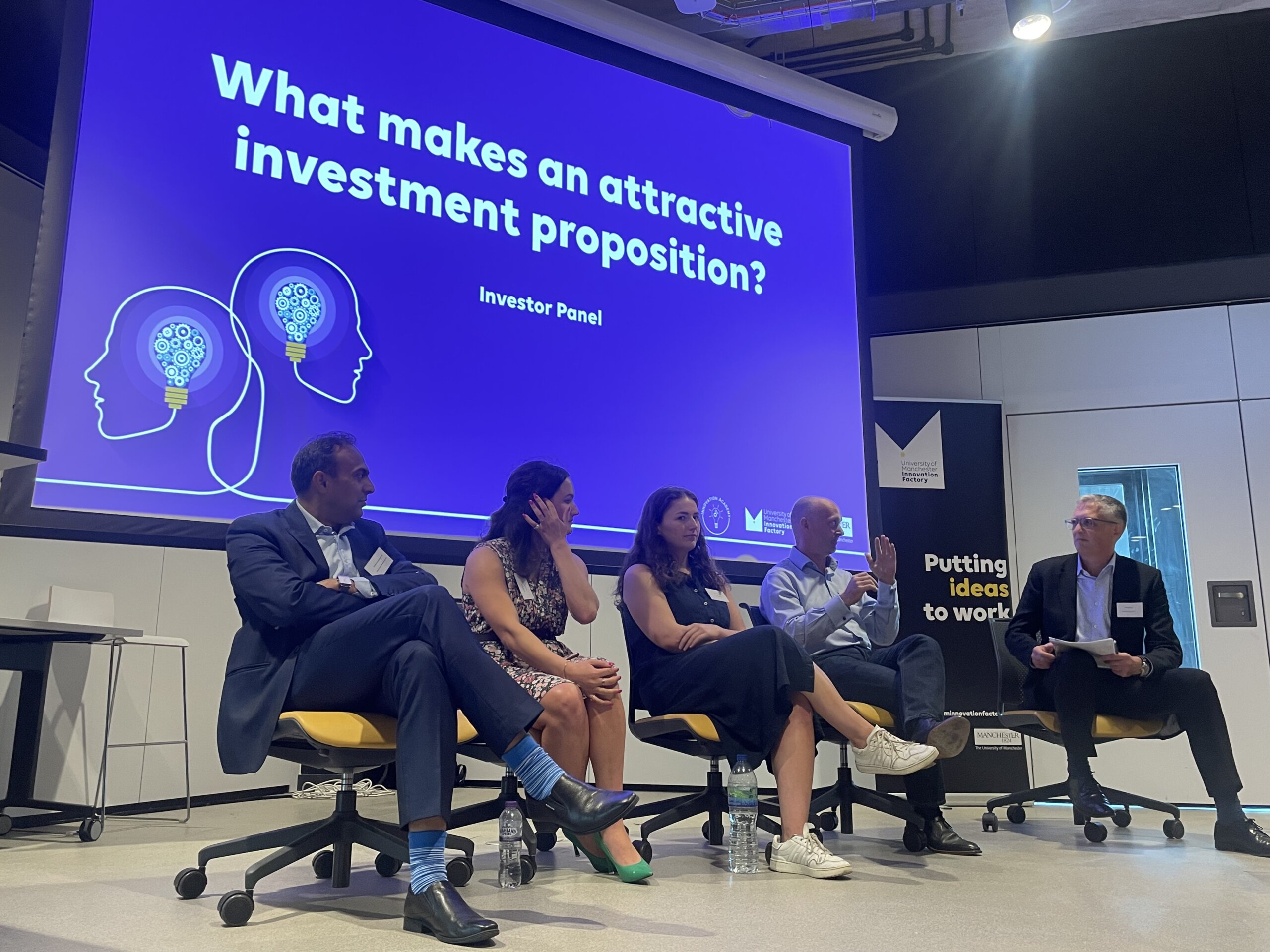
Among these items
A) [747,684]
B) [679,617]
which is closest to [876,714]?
[747,684]

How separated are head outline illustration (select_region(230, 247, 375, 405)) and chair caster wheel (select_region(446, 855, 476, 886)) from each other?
1.52 meters

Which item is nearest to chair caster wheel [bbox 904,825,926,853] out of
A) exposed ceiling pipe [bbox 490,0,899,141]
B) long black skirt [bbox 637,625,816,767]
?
long black skirt [bbox 637,625,816,767]

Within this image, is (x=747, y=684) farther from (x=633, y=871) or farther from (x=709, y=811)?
(x=709, y=811)

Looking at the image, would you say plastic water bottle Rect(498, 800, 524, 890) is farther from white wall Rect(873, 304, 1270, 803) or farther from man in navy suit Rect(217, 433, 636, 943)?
white wall Rect(873, 304, 1270, 803)

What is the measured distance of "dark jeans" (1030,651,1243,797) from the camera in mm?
3521

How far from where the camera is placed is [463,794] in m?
5.13

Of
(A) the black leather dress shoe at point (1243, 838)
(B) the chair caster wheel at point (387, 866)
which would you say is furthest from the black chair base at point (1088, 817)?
(B) the chair caster wheel at point (387, 866)

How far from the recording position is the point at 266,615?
7.51 feet

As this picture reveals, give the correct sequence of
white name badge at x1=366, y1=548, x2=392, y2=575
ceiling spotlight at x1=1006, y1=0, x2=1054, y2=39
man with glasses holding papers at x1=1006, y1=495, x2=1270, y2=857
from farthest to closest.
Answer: ceiling spotlight at x1=1006, y1=0, x2=1054, y2=39 → man with glasses holding papers at x1=1006, y1=495, x2=1270, y2=857 → white name badge at x1=366, y1=548, x2=392, y2=575

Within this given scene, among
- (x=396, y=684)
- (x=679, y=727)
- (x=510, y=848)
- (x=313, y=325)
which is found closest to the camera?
(x=396, y=684)

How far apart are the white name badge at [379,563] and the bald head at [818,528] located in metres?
1.53

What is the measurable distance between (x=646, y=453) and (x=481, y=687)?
1.89 meters

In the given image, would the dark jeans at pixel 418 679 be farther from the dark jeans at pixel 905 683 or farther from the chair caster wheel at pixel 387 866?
the dark jeans at pixel 905 683

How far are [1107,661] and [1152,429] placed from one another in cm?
239
